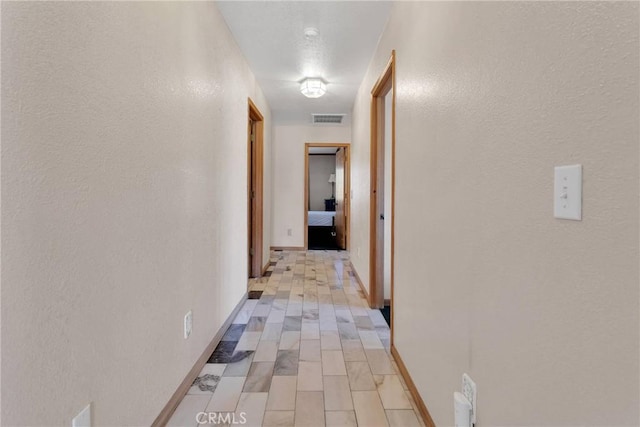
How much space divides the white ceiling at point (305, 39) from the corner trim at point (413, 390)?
88.7 inches

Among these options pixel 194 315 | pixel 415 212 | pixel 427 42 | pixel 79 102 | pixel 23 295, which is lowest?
pixel 194 315

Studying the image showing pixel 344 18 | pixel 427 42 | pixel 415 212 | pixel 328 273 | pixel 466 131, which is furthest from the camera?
pixel 328 273

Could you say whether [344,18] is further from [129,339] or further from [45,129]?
[129,339]

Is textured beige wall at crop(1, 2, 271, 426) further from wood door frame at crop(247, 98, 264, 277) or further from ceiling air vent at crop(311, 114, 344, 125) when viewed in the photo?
ceiling air vent at crop(311, 114, 344, 125)

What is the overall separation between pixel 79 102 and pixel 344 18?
193cm

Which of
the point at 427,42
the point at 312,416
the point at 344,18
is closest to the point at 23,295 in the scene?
the point at 312,416

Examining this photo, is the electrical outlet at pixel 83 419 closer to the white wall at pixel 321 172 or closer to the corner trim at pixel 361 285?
the corner trim at pixel 361 285

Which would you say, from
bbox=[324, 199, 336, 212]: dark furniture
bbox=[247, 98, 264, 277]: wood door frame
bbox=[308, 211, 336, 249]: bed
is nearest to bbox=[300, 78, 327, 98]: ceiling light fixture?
bbox=[247, 98, 264, 277]: wood door frame

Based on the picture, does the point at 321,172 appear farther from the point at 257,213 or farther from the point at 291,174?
the point at 257,213

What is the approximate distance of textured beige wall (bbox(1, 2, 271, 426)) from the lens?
0.74 metres

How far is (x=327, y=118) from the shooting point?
509 centimetres

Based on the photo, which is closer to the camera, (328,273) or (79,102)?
(79,102)

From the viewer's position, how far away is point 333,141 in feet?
18.3

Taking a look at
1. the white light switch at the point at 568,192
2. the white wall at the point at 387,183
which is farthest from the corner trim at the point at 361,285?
the white light switch at the point at 568,192
